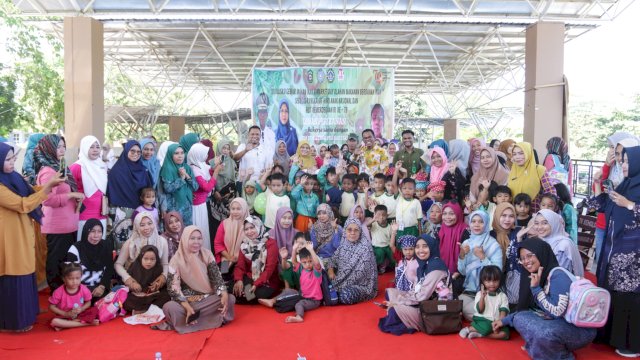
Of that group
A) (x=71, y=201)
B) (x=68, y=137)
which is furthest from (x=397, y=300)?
(x=68, y=137)

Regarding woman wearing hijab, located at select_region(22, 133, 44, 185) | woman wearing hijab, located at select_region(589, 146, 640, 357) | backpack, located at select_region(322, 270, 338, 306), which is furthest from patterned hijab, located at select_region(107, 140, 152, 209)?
woman wearing hijab, located at select_region(589, 146, 640, 357)

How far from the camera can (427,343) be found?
3.64 meters

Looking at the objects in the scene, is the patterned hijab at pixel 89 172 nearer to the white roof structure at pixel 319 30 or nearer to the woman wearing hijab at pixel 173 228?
the woman wearing hijab at pixel 173 228

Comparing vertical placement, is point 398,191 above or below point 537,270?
above

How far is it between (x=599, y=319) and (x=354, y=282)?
84.7 inches

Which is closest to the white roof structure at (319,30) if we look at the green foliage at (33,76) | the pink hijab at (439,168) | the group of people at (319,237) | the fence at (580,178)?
the green foliage at (33,76)

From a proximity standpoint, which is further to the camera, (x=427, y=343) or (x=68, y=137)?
(x=68, y=137)

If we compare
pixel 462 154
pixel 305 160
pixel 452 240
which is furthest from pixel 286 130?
pixel 452 240

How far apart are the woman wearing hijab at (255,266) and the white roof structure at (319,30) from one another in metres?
5.07

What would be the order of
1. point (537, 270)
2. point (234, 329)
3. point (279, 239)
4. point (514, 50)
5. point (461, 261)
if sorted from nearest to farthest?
point (537, 270), point (234, 329), point (461, 261), point (279, 239), point (514, 50)

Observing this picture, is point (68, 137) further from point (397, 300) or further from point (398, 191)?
point (397, 300)

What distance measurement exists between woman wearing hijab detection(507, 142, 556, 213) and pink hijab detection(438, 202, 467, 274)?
0.58 meters

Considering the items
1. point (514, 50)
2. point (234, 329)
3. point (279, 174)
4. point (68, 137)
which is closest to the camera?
point (234, 329)

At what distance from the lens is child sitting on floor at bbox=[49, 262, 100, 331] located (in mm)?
3975
